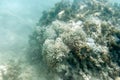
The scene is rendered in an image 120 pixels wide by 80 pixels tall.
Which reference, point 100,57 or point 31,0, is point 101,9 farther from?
point 31,0

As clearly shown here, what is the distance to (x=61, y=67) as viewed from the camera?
5473mm

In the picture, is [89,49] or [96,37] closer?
[89,49]

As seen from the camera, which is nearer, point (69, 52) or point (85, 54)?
point (85, 54)

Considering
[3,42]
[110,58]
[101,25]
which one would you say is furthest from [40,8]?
[110,58]

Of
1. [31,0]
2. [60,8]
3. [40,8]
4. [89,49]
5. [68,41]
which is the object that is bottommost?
[89,49]

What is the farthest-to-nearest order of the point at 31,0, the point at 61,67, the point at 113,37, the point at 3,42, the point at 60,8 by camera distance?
the point at 31,0 → the point at 60,8 → the point at 3,42 → the point at 113,37 → the point at 61,67

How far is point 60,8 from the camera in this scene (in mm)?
10367

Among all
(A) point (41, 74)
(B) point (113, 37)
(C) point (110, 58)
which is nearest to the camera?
(C) point (110, 58)

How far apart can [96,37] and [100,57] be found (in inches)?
30.4

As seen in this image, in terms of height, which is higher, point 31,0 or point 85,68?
point 31,0

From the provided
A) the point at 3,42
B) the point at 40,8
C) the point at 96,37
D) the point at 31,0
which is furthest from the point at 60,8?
the point at 31,0

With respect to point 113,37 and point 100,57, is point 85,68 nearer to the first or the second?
point 100,57

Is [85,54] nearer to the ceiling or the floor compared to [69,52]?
nearer to the floor

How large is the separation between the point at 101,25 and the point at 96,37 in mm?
730
